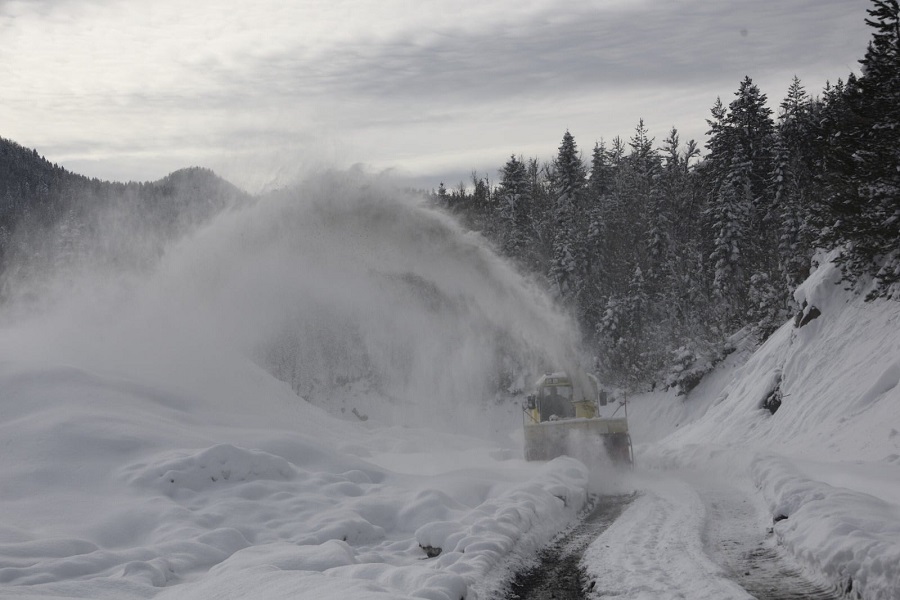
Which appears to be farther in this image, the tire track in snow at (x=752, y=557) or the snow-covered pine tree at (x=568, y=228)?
the snow-covered pine tree at (x=568, y=228)

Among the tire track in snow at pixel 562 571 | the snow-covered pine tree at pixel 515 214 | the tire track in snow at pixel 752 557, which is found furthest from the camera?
the snow-covered pine tree at pixel 515 214

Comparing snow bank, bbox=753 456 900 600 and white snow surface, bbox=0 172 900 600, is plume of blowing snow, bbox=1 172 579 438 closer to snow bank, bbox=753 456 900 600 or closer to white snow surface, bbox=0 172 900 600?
white snow surface, bbox=0 172 900 600

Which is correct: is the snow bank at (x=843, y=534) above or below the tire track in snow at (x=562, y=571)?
above

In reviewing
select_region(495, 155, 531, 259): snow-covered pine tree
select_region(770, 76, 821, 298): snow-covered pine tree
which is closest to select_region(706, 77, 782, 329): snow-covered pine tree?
select_region(770, 76, 821, 298): snow-covered pine tree

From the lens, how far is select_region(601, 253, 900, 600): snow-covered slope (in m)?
7.78

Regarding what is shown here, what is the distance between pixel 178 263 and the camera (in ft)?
95.1

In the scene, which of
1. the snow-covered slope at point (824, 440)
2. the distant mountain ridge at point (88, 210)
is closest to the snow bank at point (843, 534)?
the snow-covered slope at point (824, 440)

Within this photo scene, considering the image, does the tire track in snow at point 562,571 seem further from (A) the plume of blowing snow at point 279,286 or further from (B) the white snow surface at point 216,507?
(A) the plume of blowing snow at point 279,286

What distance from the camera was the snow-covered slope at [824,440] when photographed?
7777 millimetres

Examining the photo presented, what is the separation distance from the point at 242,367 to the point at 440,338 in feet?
101

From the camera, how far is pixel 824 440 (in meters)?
18.9

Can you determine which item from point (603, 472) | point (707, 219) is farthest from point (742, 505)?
point (707, 219)

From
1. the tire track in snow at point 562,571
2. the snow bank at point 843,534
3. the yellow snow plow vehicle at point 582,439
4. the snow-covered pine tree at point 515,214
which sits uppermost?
the snow-covered pine tree at point 515,214

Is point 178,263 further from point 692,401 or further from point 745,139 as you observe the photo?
point 745,139
